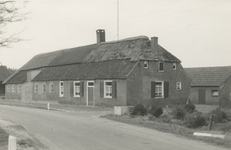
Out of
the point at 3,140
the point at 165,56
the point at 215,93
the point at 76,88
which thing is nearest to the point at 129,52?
the point at 165,56

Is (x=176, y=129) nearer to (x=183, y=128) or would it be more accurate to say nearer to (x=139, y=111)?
(x=183, y=128)

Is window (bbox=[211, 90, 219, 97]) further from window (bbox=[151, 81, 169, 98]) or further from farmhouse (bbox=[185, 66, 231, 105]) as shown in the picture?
window (bbox=[151, 81, 169, 98])

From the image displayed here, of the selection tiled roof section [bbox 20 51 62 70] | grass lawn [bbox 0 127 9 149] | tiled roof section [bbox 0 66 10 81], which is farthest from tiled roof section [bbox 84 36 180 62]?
tiled roof section [bbox 0 66 10 81]

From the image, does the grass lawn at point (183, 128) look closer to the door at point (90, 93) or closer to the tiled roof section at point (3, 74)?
the door at point (90, 93)

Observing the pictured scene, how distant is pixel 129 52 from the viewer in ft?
101

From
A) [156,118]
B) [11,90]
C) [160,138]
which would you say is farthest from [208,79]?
[11,90]

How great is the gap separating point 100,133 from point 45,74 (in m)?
27.6

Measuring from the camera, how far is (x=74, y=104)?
109 ft

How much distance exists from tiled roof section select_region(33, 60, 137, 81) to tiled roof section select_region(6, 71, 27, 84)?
6.83m

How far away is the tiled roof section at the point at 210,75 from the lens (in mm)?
36781

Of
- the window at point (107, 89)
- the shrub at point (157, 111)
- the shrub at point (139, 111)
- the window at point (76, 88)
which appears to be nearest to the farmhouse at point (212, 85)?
the window at point (107, 89)

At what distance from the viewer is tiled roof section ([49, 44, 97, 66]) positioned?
3641cm

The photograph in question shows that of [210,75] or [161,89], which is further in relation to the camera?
[210,75]

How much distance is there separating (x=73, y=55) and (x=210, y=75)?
17.6m
